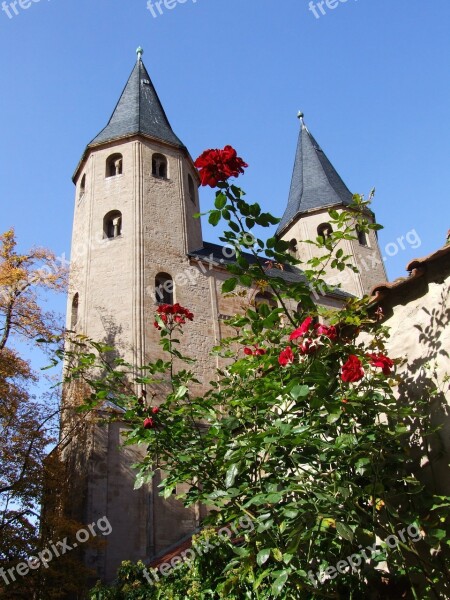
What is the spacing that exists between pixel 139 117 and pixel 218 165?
18.9 meters

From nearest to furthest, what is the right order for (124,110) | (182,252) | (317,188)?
1. (182,252)
2. (124,110)
3. (317,188)

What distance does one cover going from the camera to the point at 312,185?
92.6 feet

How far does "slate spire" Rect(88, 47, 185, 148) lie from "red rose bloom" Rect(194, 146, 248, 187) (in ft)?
57.4

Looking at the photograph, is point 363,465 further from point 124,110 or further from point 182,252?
point 124,110

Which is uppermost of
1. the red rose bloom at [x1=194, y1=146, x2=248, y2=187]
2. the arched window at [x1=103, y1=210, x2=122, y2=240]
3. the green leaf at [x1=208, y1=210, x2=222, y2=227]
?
the arched window at [x1=103, y1=210, x2=122, y2=240]

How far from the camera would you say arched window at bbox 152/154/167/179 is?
2048 centimetres

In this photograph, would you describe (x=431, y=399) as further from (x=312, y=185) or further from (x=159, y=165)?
(x=312, y=185)

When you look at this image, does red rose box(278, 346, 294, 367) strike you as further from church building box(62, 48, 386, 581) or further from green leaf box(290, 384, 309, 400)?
church building box(62, 48, 386, 581)

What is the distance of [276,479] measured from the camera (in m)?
3.82

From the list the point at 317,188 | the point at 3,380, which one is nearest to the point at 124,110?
the point at 317,188

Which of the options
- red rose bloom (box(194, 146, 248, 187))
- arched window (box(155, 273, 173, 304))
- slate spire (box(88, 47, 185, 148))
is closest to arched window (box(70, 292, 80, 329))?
arched window (box(155, 273, 173, 304))

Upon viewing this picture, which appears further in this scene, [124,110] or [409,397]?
[124,110]

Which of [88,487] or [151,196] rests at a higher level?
[151,196]

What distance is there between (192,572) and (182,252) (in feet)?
43.4
